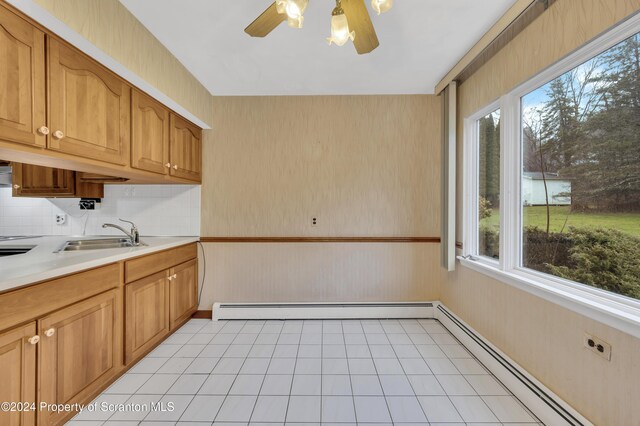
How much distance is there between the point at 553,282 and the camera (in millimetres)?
1582

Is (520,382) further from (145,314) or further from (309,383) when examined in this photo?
(145,314)

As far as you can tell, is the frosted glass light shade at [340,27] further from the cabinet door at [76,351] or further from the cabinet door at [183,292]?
the cabinet door at [183,292]

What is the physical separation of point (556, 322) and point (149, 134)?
3.00 m

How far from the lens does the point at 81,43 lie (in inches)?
55.4

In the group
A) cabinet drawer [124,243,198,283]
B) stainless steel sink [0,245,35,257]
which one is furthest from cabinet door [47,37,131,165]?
stainless steel sink [0,245,35,257]

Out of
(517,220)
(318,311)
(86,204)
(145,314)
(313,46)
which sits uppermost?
(313,46)

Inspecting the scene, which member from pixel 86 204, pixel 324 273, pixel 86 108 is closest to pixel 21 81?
pixel 86 108

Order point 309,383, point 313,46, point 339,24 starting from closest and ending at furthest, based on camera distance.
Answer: point 339,24 → point 309,383 → point 313,46

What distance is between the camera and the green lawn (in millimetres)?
1239

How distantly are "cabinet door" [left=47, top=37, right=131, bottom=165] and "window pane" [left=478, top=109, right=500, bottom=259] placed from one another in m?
2.79

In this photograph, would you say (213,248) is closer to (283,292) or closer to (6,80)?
(283,292)

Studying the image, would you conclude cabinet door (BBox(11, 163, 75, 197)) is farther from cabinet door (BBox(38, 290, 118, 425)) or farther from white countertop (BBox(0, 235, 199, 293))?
cabinet door (BBox(38, 290, 118, 425))

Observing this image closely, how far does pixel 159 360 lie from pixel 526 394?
252 cm

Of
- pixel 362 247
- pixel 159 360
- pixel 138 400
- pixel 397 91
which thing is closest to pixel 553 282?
pixel 362 247
